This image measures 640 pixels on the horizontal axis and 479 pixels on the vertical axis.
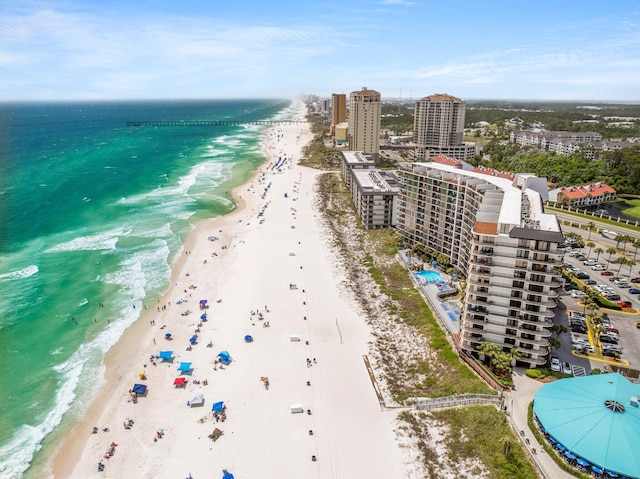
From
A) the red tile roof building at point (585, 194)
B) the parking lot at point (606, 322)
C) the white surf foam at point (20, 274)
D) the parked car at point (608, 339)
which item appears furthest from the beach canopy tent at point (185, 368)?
the red tile roof building at point (585, 194)

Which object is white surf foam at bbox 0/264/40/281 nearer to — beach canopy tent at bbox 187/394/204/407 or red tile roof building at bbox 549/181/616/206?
beach canopy tent at bbox 187/394/204/407

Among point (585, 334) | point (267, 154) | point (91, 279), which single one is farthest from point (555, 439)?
point (267, 154)

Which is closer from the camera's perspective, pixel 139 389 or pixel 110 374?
pixel 139 389

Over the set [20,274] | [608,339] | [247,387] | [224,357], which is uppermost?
[20,274]

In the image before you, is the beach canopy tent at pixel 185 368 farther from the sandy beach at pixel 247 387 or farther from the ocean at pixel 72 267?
the ocean at pixel 72 267

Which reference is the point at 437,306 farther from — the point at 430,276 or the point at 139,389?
the point at 139,389

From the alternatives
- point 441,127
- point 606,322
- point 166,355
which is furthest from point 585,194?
point 166,355

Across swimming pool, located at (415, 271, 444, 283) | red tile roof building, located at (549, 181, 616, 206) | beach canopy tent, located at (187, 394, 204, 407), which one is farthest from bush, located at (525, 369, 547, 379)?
red tile roof building, located at (549, 181, 616, 206)
